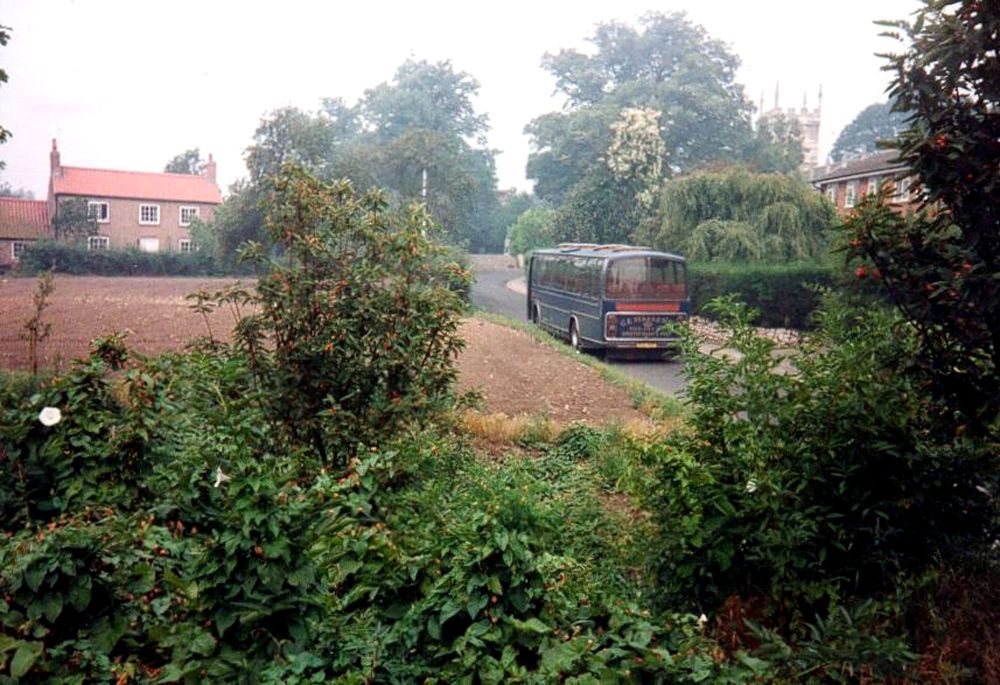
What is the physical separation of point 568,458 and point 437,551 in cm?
576

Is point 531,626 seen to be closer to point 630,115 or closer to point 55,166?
point 55,166

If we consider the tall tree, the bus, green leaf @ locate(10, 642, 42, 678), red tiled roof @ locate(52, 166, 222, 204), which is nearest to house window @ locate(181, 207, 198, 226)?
red tiled roof @ locate(52, 166, 222, 204)

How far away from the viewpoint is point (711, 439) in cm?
499

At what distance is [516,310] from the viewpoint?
33.1 m

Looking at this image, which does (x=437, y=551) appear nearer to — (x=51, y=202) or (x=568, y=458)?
(x=568, y=458)

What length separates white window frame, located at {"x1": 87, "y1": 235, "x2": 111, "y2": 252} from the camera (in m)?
12.0

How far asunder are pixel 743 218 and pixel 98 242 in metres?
23.2

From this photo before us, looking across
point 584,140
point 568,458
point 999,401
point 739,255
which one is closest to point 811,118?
point 584,140

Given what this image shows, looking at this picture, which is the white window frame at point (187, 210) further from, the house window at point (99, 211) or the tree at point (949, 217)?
the tree at point (949, 217)

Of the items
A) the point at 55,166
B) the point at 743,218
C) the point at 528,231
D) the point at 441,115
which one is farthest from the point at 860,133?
the point at 55,166

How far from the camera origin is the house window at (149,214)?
14.5 meters

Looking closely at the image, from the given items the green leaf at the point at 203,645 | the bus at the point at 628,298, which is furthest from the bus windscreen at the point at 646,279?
the green leaf at the point at 203,645

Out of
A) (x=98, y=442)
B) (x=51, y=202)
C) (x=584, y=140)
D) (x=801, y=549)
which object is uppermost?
(x=584, y=140)

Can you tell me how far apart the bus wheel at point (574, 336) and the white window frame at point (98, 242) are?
451 inches
